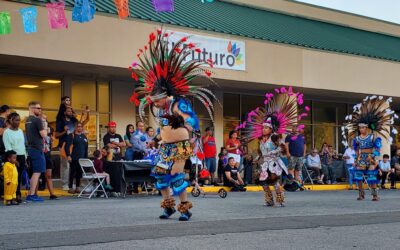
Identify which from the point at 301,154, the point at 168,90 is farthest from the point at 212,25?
the point at 168,90

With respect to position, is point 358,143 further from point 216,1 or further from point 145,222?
point 216,1

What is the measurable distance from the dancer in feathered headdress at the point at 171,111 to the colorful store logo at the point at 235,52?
1160 centimetres

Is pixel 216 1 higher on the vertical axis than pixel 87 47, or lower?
higher

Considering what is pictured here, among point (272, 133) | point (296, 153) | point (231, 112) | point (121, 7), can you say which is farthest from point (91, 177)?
point (231, 112)

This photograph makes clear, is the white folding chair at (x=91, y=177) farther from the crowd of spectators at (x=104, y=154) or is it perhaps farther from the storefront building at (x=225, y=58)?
the storefront building at (x=225, y=58)

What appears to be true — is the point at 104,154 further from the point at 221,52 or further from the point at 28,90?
the point at 221,52

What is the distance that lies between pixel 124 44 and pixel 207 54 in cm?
329

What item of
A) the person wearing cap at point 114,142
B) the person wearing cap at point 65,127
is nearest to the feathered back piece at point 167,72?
the person wearing cap at point 65,127

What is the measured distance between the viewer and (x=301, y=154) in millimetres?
21047

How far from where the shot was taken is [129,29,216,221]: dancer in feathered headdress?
967cm

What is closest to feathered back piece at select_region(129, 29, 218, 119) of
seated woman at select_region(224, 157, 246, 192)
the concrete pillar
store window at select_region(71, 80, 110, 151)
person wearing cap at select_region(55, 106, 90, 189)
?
person wearing cap at select_region(55, 106, 90, 189)

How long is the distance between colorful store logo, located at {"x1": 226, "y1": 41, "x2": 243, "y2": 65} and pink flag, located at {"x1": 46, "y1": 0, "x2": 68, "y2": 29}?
710 cm

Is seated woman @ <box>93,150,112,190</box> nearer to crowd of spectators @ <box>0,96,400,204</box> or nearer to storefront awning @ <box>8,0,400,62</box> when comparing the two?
crowd of spectators @ <box>0,96,400,204</box>

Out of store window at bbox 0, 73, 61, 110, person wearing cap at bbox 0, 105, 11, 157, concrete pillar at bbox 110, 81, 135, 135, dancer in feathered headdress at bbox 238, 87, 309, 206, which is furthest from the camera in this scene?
concrete pillar at bbox 110, 81, 135, 135
